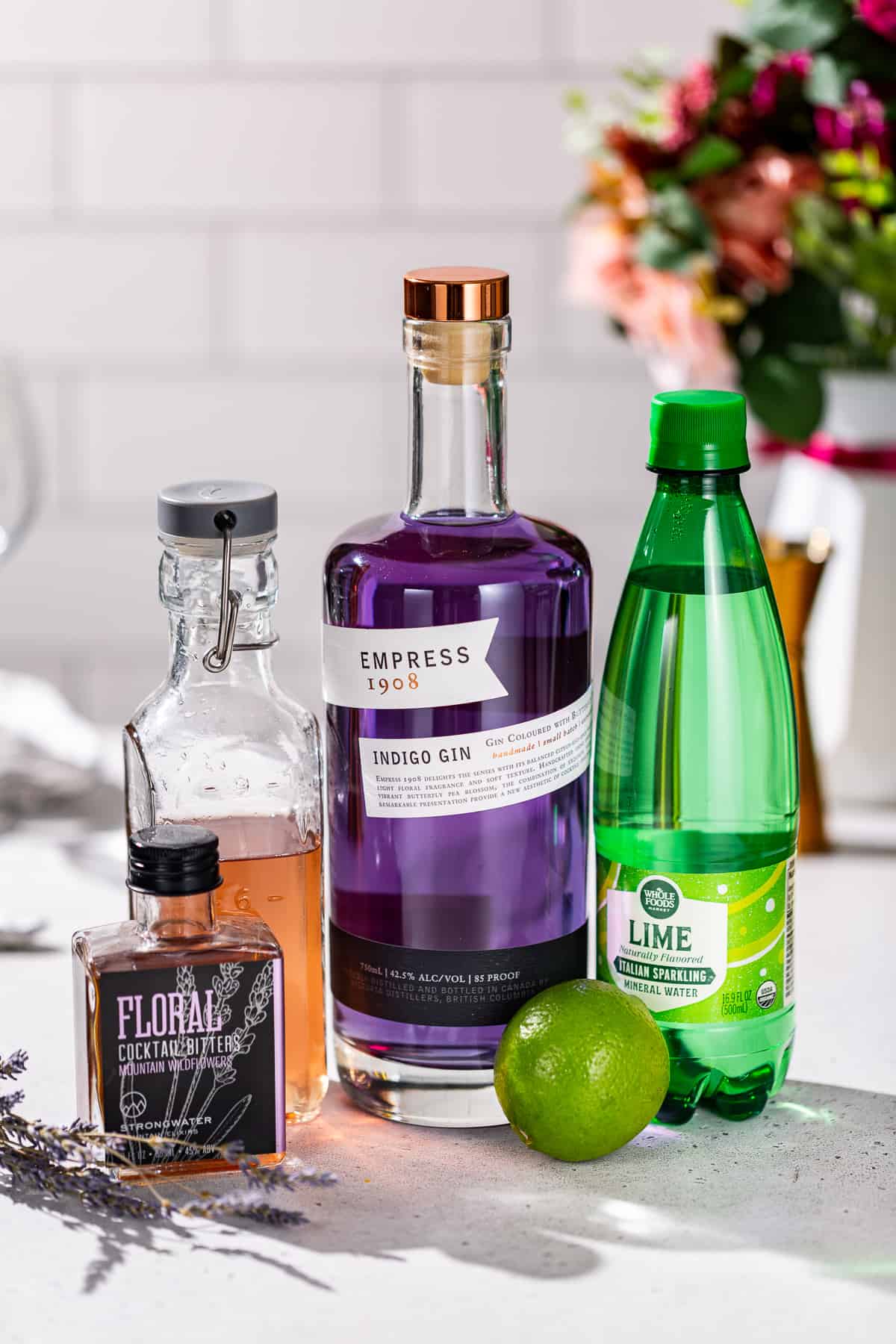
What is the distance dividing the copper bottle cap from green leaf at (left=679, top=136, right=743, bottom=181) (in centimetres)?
37

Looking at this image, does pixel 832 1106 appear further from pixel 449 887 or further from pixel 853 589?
pixel 853 589

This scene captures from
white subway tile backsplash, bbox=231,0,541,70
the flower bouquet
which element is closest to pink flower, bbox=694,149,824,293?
the flower bouquet

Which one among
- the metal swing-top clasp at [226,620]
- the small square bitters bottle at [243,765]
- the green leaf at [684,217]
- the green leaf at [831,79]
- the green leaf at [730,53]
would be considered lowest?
the small square bitters bottle at [243,765]

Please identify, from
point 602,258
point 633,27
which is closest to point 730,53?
point 602,258

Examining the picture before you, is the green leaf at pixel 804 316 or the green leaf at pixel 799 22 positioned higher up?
the green leaf at pixel 799 22

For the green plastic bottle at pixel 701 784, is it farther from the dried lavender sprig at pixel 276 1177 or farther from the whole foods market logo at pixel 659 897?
the dried lavender sprig at pixel 276 1177

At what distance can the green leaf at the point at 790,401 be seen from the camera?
0.99 meters

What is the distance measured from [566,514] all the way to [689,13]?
0.43m

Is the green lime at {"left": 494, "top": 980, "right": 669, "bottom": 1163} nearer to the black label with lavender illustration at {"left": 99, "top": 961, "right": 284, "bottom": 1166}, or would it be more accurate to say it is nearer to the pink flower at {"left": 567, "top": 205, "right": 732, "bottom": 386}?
the black label with lavender illustration at {"left": 99, "top": 961, "right": 284, "bottom": 1166}

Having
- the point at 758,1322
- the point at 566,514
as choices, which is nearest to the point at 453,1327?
the point at 758,1322

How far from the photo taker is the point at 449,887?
644 mm

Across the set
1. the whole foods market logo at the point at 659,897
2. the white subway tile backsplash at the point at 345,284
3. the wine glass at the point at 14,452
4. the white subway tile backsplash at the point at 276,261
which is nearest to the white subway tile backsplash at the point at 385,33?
the white subway tile backsplash at the point at 276,261

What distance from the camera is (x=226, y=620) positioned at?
2.09ft

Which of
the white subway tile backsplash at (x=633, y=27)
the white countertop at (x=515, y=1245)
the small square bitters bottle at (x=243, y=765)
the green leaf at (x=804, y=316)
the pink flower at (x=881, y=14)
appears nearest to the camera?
the white countertop at (x=515, y=1245)
